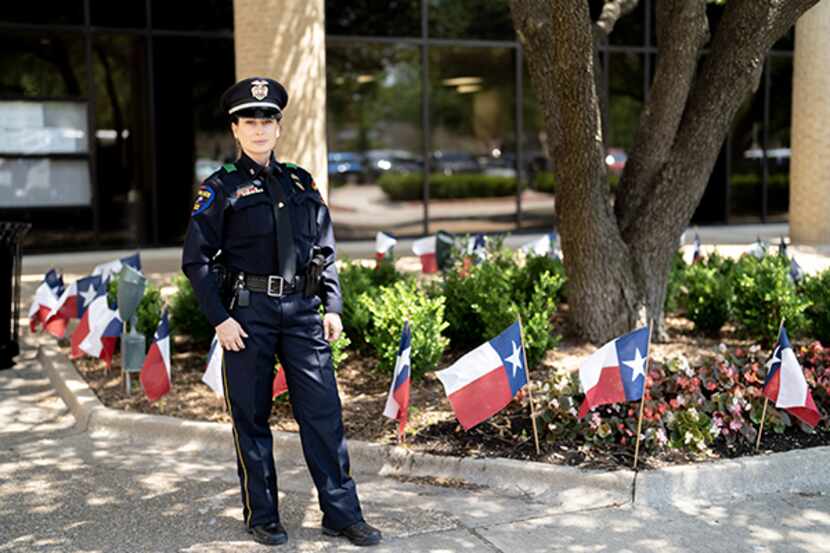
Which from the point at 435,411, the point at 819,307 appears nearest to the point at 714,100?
the point at 819,307

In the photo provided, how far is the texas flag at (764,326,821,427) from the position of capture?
5.85 metres

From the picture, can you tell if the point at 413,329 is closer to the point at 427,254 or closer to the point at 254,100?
the point at 254,100

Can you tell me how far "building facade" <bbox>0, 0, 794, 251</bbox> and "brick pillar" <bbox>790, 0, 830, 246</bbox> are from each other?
296 cm

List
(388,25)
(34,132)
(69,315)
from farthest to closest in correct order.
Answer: (388,25) → (34,132) → (69,315)

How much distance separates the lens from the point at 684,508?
5406mm

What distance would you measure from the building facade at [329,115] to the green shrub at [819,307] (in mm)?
7551

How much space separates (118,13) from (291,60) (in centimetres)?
633

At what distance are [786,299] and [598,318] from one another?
1453mm

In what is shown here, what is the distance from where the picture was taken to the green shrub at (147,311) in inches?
323

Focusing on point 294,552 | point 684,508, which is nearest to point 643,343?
Answer: point 684,508

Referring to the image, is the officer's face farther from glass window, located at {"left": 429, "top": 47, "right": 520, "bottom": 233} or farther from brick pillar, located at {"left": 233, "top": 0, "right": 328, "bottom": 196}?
glass window, located at {"left": 429, "top": 47, "right": 520, "bottom": 233}

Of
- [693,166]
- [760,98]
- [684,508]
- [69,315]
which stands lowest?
[684,508]

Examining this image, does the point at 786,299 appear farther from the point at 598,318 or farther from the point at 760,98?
the point at 760,98

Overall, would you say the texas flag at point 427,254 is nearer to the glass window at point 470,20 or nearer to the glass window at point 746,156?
the glass window at point 470,20
